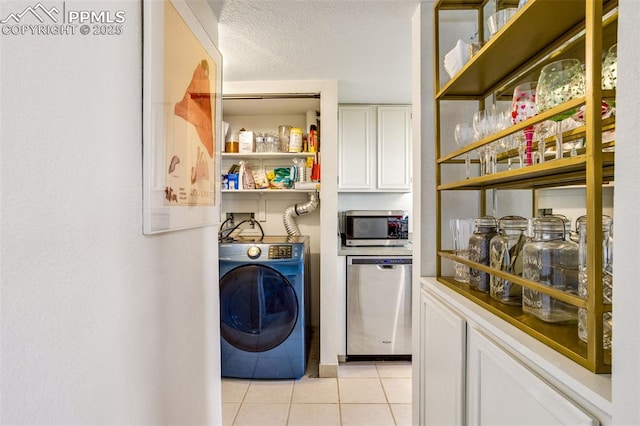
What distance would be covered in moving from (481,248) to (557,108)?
614 mm

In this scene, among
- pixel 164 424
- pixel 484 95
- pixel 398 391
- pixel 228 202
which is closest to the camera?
pixel 164 424

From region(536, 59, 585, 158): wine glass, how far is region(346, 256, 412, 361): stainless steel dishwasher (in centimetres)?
195

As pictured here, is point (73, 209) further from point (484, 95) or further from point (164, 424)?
point (484, 95)

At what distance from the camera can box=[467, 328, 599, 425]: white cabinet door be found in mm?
679

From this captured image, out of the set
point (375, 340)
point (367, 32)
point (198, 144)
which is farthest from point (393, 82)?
point (375, 340)

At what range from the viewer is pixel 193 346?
1.44m

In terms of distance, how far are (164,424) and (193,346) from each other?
12.5 inches

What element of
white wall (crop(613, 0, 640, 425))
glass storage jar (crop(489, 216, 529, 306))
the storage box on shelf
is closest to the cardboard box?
the storage box on shelf

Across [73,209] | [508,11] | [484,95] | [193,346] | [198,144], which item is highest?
[508,11]

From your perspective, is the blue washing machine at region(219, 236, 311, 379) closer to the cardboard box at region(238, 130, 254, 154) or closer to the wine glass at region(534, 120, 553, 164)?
the cardboard box at region(238, 130, 254, 154)

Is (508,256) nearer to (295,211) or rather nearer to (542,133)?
(542,133)

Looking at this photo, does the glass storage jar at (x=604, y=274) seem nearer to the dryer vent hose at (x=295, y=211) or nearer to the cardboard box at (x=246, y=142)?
the dryer vent hose at (x=295, y=211)

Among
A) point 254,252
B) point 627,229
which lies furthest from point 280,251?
point 627,229

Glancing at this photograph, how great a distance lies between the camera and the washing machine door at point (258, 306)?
241 cm
